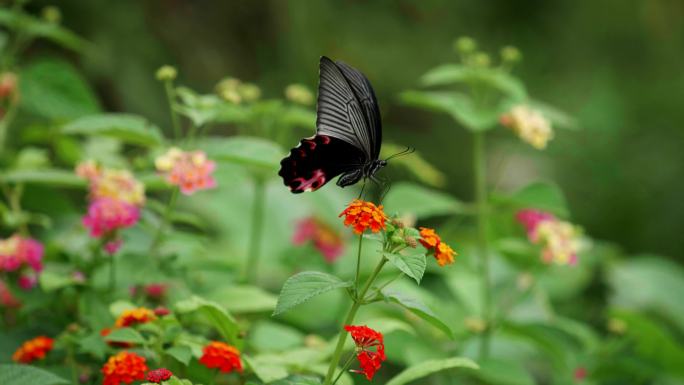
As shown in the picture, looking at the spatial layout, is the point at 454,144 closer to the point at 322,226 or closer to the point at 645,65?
the point at 645,65

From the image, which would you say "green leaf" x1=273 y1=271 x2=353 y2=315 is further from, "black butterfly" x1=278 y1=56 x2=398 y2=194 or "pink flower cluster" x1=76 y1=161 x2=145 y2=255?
"pink flower cluster" x1=76 y1=161 x2=145 y2=255

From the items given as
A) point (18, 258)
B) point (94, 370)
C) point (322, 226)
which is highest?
point (322, 226)

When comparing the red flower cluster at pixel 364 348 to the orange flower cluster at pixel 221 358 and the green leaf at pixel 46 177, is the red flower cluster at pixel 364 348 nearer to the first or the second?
the orange flower cluster at pixel 221 358

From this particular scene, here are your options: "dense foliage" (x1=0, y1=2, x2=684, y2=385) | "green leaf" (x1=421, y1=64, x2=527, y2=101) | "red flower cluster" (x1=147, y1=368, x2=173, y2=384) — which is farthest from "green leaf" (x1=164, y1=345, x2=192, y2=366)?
"green leaf" (x1=421, y1=64, x2=527, y2=101)

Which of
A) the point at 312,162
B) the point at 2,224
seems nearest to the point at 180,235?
the point at 312,162

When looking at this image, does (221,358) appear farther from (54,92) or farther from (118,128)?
(54,92)

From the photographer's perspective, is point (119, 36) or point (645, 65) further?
point (645, 65)

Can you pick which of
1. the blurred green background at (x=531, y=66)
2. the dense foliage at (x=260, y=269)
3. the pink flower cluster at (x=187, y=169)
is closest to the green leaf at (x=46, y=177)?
the dense foliage at (x=260, y=269)
